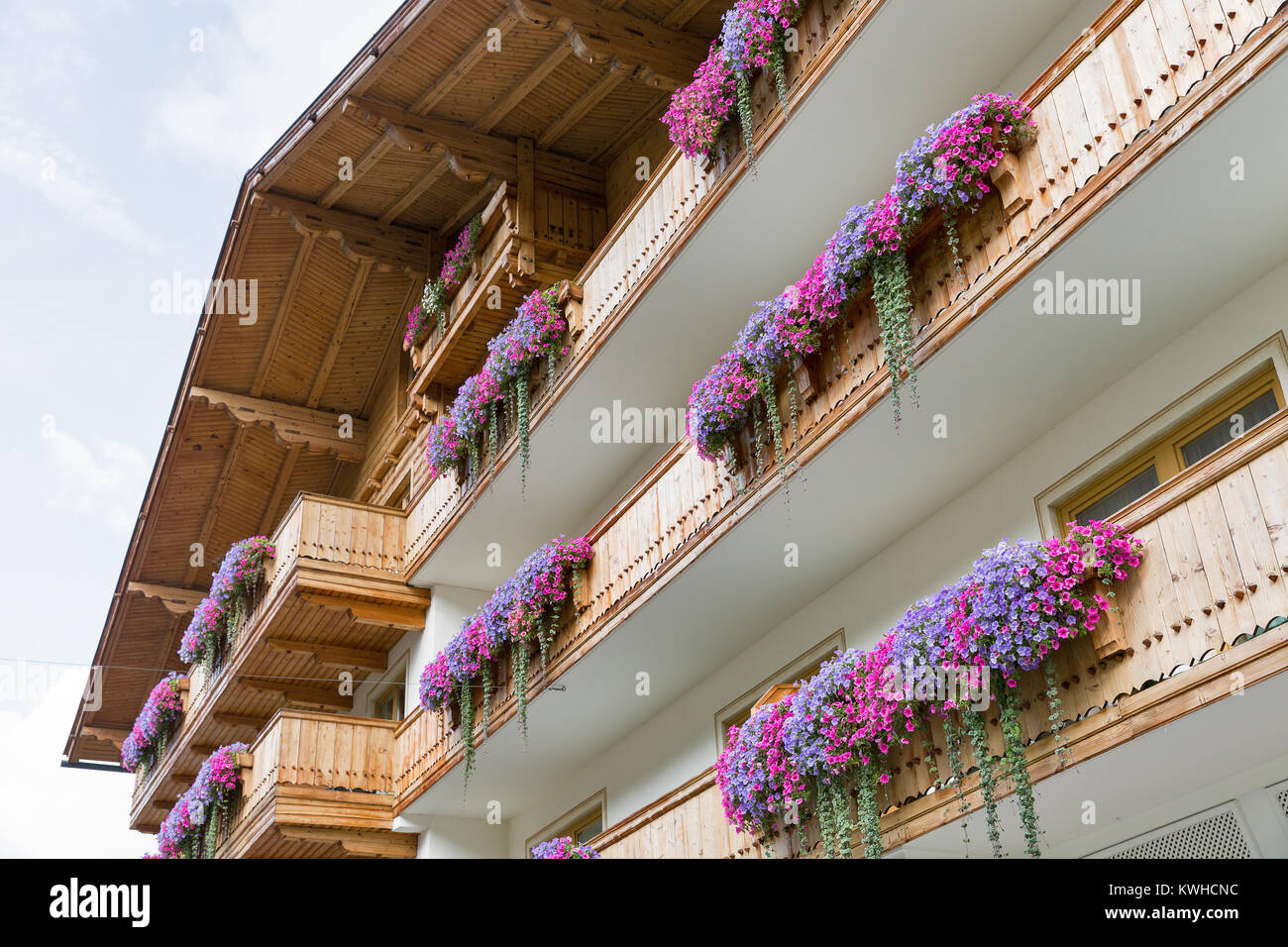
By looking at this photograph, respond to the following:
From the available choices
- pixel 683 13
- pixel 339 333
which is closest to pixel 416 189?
pixel 339 333

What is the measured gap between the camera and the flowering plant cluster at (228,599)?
2148 cm

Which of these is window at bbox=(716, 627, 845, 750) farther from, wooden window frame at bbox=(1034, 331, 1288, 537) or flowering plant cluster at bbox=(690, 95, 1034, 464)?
wooden window frame at bbox=(1034, 331, 1288, 537)

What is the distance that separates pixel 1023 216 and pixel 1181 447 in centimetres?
216

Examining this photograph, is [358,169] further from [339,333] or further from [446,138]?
[339,333]

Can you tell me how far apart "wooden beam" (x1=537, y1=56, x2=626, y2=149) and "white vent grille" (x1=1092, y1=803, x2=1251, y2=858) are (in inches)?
491

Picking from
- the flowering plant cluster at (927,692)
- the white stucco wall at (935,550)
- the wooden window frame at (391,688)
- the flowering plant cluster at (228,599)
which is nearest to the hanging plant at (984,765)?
the flowering plant cluster at (927,692)

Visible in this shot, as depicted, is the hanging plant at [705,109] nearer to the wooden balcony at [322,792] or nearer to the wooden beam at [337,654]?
the wooden balcony at [322,792]

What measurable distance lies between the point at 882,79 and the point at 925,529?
4.24m

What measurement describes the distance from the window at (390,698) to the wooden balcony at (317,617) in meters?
0.38

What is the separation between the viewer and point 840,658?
1076 centimetres

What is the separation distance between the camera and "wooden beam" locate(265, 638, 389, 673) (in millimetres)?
21188
